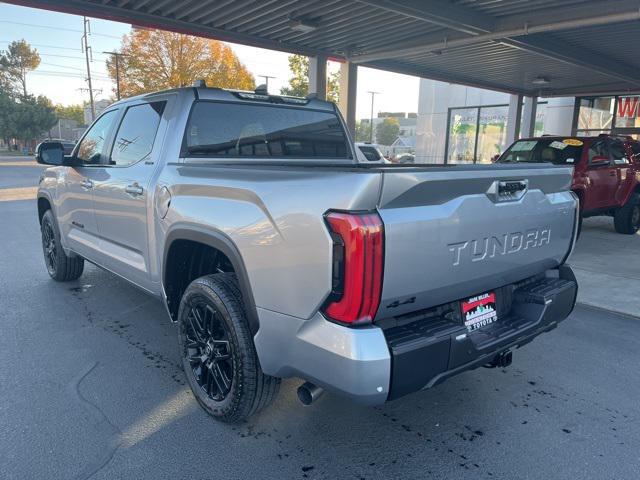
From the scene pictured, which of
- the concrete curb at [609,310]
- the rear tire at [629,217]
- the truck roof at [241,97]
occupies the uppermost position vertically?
the truck roof at [241,97]

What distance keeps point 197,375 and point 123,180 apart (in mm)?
1655

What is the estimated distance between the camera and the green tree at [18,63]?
6781 cm

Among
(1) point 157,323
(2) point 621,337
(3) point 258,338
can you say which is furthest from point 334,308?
(2) point 621,337

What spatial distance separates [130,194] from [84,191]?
1.15 m

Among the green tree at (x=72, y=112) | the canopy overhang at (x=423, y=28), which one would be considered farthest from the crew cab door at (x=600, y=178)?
the green tree at (x=72, y=112)

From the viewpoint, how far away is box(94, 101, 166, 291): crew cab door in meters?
3.55

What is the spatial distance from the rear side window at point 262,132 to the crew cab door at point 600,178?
6263 millimetres

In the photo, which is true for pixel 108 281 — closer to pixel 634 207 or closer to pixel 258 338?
pixel 258 338

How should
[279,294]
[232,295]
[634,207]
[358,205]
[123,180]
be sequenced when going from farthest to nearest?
[634,207], [123,180], [232,295], [279,294], [358,205]

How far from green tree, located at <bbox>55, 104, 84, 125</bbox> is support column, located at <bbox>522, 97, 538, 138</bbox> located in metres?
102

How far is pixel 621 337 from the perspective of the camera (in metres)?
4.51

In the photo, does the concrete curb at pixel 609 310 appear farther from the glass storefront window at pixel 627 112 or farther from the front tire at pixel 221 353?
the glass storefront window at pixel 627 112

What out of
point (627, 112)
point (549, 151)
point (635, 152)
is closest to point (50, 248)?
point (549, 151)

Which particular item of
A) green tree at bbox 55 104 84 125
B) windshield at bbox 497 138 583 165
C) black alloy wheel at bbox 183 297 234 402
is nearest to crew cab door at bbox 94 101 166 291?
black alloy wheel at bbox 183 297 234 402
